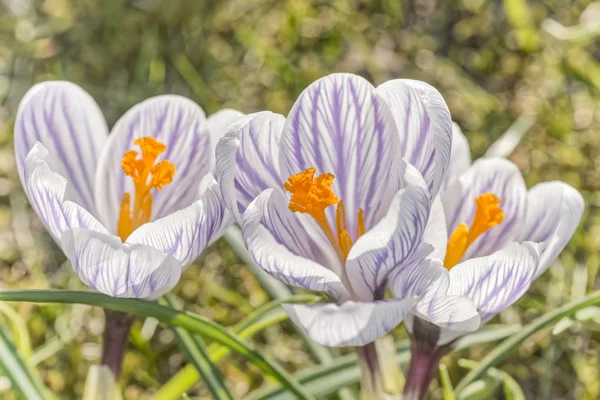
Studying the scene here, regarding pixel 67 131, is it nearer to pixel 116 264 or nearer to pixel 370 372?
pixel 116 264

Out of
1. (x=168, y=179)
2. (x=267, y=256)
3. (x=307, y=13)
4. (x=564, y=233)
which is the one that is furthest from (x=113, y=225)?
(x=307, y=13)

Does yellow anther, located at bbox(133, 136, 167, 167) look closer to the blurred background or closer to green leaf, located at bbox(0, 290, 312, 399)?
green leaf, located at bbox(0, 290, 312, 399)

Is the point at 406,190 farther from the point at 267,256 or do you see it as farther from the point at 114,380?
the point at 114,380

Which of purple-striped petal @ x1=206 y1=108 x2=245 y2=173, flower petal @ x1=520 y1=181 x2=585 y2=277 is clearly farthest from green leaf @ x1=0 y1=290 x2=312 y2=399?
flower petal @ x1=520 y1=181 x2=585 y2=277

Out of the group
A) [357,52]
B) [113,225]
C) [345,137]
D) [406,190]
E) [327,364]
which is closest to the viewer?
[406,190]

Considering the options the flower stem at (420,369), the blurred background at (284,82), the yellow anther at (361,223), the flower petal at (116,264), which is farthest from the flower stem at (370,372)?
the blurred background at (284,82)

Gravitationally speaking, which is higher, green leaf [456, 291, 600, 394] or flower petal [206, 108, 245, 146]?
flower petal [206, 108, 245, 146]
